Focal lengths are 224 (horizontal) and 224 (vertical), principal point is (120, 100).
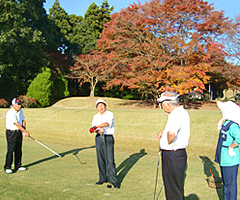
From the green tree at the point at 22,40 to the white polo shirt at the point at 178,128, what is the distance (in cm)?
2126

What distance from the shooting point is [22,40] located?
22.1 meters

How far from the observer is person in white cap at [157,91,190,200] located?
117 inches

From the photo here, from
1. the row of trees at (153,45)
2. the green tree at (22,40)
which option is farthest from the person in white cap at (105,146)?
the green tree at (22,40)

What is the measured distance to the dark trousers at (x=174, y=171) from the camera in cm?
300

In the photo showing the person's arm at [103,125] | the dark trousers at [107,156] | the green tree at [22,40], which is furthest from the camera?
the green tree at [22,40]

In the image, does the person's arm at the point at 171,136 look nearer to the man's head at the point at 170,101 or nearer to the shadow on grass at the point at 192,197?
the man's head at the point at 170,101

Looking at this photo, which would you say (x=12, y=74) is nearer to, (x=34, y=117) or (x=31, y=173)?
(x=34, y=117)

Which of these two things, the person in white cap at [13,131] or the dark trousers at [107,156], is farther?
the person in white cap at [13,131]

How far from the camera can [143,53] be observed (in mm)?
19953

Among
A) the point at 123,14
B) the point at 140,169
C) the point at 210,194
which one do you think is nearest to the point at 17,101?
the point at 140,169

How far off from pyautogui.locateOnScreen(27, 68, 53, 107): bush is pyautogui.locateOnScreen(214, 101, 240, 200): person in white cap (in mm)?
22404

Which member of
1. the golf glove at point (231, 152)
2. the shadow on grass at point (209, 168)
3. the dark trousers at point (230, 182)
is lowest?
the shadow on grass at point (209, 168)

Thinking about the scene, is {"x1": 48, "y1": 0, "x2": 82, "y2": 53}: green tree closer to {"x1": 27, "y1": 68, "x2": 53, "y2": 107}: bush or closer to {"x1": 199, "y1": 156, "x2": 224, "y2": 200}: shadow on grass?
{"x1": 27, "y1": 68, "x2": 53, "y2": 107}: bush

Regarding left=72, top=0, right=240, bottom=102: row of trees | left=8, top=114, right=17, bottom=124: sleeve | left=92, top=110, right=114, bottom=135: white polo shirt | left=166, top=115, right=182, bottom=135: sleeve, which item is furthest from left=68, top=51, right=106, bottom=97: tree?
left=166, top=115, right=182, bottom=135: sleeve
